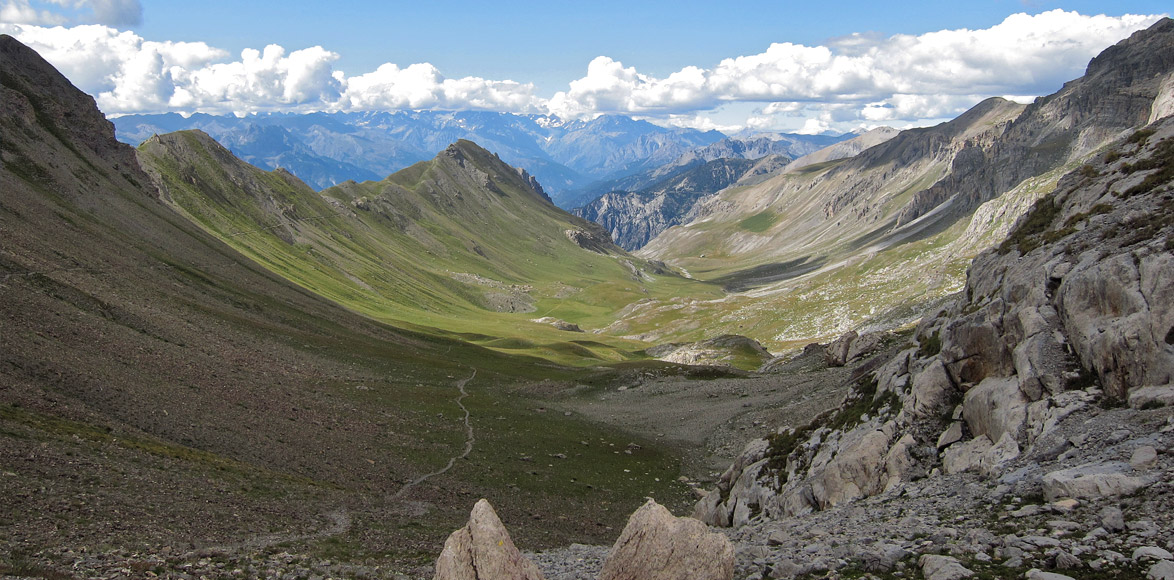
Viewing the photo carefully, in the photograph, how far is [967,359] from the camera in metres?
31.9

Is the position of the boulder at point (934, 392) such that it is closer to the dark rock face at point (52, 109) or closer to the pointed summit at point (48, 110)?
the pointed summit at point (48, 110)

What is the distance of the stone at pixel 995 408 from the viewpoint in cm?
2661

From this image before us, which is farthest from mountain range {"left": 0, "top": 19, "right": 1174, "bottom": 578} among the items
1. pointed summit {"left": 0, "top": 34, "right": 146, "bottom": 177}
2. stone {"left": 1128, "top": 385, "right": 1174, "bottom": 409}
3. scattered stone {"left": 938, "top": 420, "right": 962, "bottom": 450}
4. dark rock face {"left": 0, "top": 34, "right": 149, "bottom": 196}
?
dark rock face {"left": 0, "top": 34, "right": 149, "bottom": 196}

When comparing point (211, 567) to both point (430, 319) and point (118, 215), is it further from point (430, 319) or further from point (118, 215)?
point (430, 319)

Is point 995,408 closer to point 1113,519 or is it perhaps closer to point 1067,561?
point 1113,519

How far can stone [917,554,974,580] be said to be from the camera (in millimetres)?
17000

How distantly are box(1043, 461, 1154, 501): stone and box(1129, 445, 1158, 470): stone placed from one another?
25 centimetres

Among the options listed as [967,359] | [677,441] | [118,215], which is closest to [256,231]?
[118,215]

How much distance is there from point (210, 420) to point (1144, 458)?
48.2 metres

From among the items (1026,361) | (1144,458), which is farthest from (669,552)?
(1026,361)

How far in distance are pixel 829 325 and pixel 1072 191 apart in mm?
111481

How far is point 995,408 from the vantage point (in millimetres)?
28000

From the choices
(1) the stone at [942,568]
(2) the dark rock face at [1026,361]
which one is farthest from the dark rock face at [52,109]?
(1) the stone at [942,568]

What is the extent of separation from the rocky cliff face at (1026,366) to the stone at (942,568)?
15.1ft
